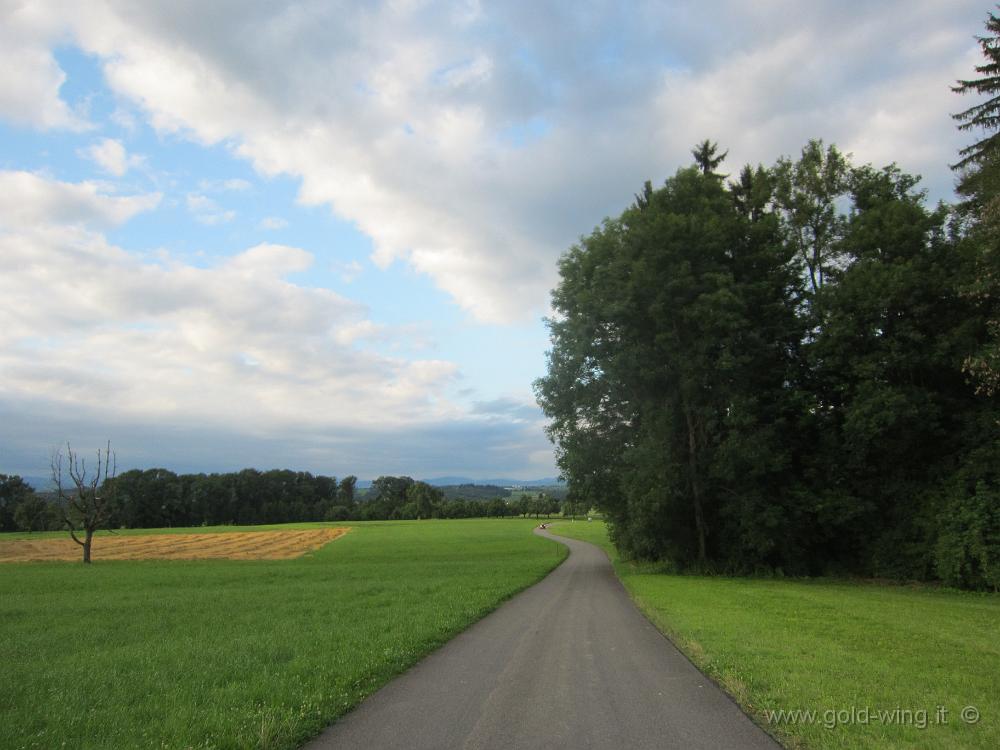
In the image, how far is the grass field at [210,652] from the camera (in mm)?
6629

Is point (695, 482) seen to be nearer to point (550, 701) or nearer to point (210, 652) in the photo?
point (550, 701)

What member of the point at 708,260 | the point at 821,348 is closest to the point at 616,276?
the point at 708,260

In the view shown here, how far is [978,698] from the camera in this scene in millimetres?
7152

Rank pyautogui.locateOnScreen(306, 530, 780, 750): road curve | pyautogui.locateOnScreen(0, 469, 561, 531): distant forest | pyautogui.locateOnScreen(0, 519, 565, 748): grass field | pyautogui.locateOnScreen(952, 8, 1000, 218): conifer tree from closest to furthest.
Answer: pyautogui.locateOnScreen(306, 530, 780, 750): road curve < pyautogui.locateOnScreen(0, 519, 565, 748): grass field < pyautogui.locateOnScreen(952, 8, 1000, 218): conifer tree < pyautogui.locateOnScreen(0, 469, 561, 531): distant forest

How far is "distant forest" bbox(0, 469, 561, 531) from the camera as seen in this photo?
4732 inches

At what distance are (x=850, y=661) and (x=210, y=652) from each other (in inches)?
444

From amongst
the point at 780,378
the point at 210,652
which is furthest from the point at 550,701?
the point at 780,378

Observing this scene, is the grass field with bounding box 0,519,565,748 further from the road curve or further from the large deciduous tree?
the large deciduous tree

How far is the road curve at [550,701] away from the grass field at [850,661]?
0.55 m

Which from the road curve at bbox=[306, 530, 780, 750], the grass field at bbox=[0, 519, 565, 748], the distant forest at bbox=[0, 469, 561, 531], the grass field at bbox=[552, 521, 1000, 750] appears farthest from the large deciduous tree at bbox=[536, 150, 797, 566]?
the distant forest at bbox=[0, 469, 561, 531]

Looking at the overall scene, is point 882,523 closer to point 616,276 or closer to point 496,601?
point 616,276

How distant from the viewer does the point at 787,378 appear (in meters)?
28.7

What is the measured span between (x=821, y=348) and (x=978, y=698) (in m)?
21.6

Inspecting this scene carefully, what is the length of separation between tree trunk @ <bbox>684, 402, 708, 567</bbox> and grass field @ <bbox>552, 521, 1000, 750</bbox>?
9.62m
